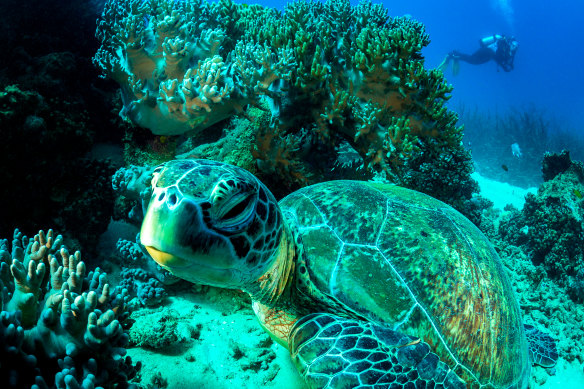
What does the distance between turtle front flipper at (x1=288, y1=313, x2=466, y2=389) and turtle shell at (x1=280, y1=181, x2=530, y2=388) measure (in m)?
0.14

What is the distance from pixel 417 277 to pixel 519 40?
11209 cm

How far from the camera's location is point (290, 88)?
140 inches

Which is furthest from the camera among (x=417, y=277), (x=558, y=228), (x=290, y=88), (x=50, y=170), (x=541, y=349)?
(x=558, y=228)

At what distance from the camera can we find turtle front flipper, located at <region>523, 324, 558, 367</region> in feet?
9.84

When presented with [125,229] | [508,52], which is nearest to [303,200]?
[125,229]

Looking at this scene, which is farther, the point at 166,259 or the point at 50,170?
the point at 50,170

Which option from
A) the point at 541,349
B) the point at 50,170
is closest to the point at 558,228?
the point at 541,349

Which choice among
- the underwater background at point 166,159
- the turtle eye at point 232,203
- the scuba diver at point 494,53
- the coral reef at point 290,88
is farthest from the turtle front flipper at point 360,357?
the scuba diver at point 494,53

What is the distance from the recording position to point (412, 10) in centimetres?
10156

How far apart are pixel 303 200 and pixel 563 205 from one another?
6.04m

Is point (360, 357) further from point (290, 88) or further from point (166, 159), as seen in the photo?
point (166, 159)

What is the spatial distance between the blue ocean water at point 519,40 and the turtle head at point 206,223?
75863mm

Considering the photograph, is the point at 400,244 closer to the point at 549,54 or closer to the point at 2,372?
the point at 2,372

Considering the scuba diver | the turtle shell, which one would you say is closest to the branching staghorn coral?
the turtle shell
